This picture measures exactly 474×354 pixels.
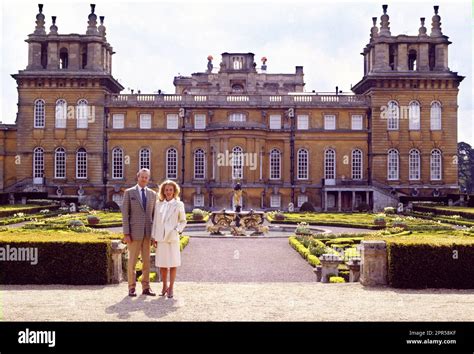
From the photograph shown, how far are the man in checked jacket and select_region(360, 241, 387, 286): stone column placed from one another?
181 inches

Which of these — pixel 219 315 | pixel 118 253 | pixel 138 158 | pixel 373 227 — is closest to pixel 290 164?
pixel 138 158

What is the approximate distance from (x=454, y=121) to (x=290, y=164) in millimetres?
14136

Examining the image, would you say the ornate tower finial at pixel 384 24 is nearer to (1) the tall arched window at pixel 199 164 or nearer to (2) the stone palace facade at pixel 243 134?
(2) the stone palace facade at pixel 243 134

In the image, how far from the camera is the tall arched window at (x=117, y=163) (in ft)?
169

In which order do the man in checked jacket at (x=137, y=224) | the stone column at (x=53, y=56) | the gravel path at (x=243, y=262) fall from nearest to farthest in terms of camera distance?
the man in checked jacket at (x=137, y=224)
the gravel path at (x=243, y=262)
the stone column at (x=53, y=56)

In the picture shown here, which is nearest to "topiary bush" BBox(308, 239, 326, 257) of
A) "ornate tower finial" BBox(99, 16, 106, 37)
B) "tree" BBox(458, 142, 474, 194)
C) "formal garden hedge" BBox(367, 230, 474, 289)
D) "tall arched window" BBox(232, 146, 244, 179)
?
"formal garden hedge" BBox(367, 230, 474, 289)

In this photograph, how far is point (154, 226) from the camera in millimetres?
11367

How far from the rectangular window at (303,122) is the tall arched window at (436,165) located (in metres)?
10.8

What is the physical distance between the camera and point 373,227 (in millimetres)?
31781

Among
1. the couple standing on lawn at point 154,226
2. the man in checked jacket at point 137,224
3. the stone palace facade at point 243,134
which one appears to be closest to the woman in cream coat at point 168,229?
the couple standing on lawn at point 154,226

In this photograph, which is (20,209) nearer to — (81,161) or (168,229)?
(81,161)

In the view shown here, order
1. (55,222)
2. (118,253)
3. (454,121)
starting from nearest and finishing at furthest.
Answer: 1. (118,253)
2. (55,222)
3. (454,121)

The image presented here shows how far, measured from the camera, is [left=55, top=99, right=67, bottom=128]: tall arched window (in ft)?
166
